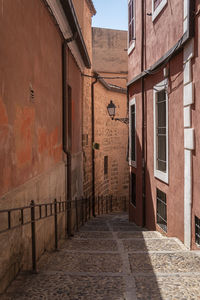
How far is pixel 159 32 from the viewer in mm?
7848

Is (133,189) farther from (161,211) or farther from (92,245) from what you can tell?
(92,245)

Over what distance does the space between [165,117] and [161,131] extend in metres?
0.44

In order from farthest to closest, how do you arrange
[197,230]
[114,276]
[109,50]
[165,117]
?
[109,50] → [165,117] → [197,230] → [114,276]

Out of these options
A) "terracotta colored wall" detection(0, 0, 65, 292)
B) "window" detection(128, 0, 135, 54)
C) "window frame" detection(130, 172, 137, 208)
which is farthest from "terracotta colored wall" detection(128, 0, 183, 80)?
A: "window frame" detection(130, 172, 137, 208)

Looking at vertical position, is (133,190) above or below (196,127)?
below

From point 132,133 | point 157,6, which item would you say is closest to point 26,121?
point 157,6

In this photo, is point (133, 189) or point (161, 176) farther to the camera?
point (133, 189)

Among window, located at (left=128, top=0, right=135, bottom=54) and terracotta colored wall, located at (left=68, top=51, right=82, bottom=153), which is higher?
window, located at (left=128, top=0, right=135, bottom=54)

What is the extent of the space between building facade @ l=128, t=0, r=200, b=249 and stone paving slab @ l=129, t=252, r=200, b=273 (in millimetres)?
814

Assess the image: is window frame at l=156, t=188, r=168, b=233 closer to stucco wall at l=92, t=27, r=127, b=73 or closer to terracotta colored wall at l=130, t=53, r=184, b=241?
terracotta colored wall at l=130, t=53, r=184, b=241

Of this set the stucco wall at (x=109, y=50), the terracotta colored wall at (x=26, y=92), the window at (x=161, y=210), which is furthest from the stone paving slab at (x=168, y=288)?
the stucco wall at (x=109, y=50)

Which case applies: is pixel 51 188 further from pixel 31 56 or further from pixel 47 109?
pixel 31 56

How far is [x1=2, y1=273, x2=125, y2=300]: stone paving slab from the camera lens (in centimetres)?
333

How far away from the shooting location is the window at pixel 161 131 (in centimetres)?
753
